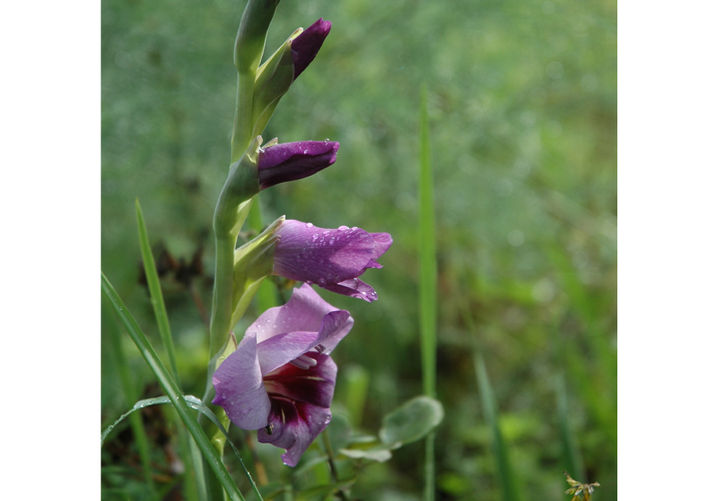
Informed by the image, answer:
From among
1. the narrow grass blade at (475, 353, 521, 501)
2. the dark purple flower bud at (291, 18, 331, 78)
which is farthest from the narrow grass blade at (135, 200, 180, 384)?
the narrow grass blade at (475, 353, 521, 501)

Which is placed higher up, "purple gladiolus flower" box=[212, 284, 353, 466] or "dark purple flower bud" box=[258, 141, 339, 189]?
"dark purple flower bud" box=[258, 141, 339, 189]

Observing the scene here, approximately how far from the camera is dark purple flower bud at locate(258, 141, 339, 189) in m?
0.43

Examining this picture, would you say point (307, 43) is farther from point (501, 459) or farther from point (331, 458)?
point (501, 459)

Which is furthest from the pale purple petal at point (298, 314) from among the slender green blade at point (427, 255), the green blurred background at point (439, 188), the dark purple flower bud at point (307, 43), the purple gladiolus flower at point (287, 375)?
the green blurred background at point (439, 188)

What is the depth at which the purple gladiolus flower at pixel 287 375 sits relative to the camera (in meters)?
0.41

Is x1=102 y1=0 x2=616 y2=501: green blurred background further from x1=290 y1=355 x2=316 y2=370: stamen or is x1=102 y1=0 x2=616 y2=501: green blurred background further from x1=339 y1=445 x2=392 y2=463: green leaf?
x1=290 y1=355 x2=316 y2=370: stamen

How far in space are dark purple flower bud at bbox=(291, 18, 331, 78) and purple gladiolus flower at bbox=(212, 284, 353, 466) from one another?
148 millimetres

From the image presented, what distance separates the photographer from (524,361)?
1610 mm

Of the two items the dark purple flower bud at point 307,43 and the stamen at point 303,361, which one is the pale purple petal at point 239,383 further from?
the dark purple flower bud at point 307,43
